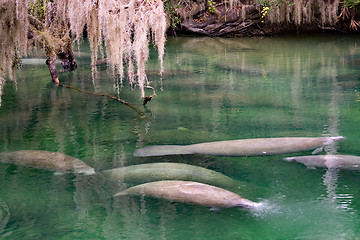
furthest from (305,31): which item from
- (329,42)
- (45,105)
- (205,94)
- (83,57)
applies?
(45,105)

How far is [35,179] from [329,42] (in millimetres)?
16556

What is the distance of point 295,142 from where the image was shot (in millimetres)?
6539

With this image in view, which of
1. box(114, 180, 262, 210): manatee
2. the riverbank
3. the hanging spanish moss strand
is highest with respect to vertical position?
the riverbank

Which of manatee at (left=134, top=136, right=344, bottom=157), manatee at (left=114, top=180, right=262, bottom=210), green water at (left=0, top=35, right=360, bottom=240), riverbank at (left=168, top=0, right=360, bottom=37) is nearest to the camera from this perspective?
green water at (left=0, top=35, right=360, bottom=240)

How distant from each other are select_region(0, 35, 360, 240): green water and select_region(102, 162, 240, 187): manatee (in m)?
0.23

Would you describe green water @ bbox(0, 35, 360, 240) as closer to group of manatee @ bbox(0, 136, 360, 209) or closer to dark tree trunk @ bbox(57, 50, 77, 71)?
group of manatee @ bbox(0, 136, 360, 209)

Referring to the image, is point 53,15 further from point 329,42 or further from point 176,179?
point 329,42

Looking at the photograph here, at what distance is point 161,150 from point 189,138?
798 millimetres

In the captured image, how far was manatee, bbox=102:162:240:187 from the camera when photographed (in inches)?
213

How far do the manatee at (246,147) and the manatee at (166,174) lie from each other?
0.69m

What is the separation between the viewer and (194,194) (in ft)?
15.9

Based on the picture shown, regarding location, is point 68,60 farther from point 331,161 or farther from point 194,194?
point 194,194

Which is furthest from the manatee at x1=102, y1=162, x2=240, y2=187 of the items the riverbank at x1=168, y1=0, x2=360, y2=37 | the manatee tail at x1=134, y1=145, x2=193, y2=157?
the riverbank at x1=168, y1=0, x2=360, y2=37

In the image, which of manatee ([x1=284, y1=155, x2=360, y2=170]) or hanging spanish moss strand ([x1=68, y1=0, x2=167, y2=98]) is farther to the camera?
hanging spanish moss strand ([x1=68, y1=0, x2=167, y2=98])
